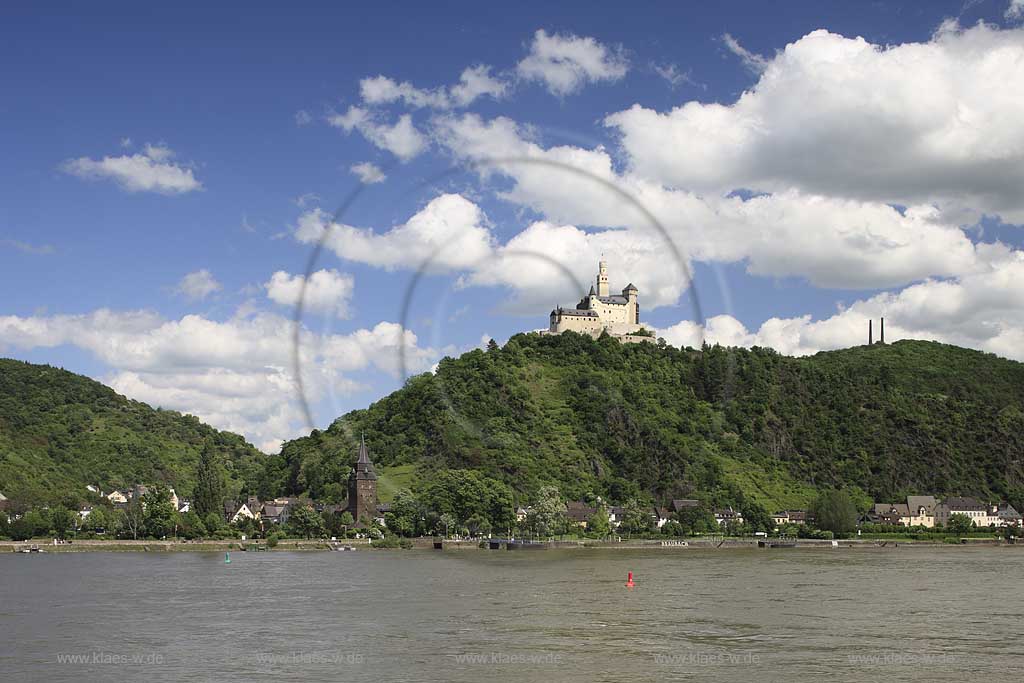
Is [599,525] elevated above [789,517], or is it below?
below

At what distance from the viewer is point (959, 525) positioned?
169500 millimetres

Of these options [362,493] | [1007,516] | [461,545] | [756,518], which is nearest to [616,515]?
[756,518]

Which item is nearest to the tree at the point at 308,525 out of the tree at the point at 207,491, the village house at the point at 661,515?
the tree at the point at 207,491

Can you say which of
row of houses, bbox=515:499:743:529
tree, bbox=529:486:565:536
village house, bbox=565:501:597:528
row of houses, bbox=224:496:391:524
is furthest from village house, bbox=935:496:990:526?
row of houses, bbox=224:496:391:524

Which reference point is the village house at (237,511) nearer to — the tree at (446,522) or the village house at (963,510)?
the tree at (446,522)

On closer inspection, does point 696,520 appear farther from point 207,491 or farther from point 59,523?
point 59,523

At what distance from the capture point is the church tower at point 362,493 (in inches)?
5768

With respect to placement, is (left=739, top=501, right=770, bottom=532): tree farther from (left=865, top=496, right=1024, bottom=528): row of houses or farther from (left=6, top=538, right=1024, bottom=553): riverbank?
(left=865, top=496, right=1024, bottom=528): row of houses

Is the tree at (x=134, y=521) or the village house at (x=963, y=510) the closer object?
the tree at (x=134, y=521)

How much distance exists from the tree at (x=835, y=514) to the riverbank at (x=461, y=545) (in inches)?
286

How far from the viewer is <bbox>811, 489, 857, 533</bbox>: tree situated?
158750 millimetres

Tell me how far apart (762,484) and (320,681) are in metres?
164

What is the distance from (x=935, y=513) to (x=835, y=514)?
37.1 meters

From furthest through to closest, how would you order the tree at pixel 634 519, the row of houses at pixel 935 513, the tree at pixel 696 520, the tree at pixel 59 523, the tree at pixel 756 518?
the row of houses at pixel 935 513 < the tree at pixel 756 518 < the tree at pixel 696 520 < the tree at pixel 634 519 < the tree at pixel 59 523
